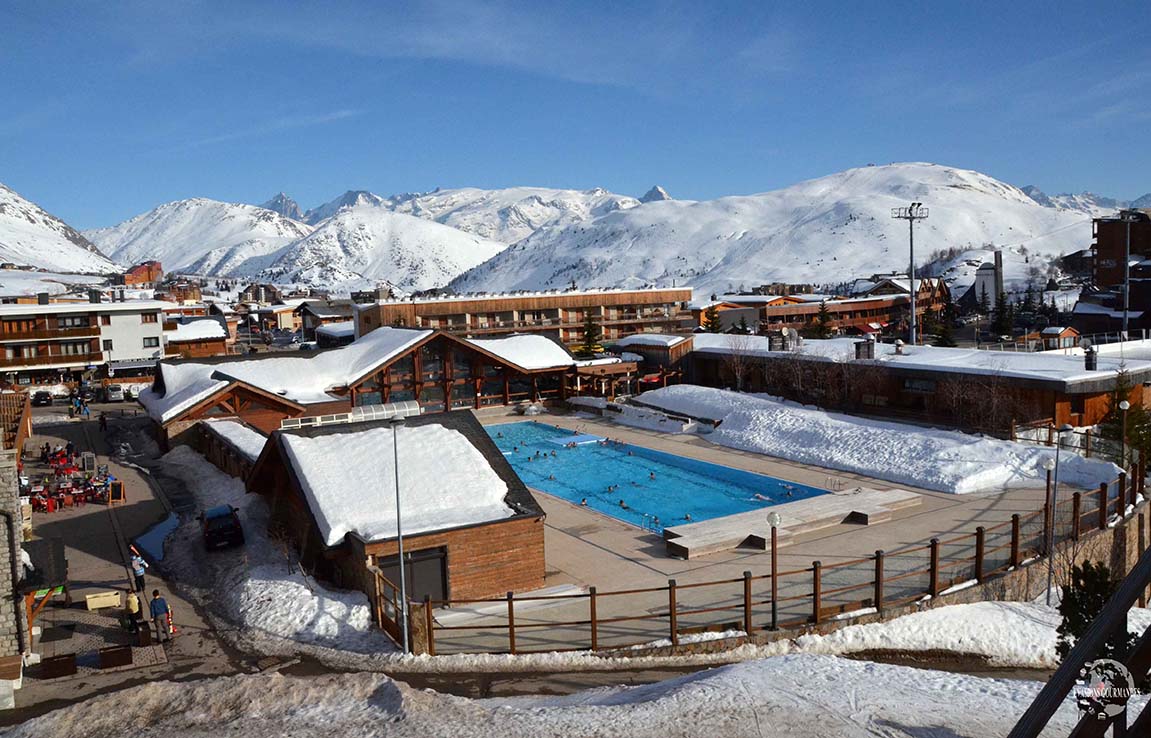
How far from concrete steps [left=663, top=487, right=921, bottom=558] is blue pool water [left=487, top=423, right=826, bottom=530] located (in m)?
2.18

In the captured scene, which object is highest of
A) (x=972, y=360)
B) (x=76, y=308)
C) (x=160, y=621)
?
(x=76, y=308)

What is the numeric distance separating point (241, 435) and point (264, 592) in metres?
→ 14.1

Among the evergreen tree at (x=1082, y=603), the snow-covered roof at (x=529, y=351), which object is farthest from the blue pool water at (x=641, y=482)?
the evergreen tree at (x=1082, y=603)

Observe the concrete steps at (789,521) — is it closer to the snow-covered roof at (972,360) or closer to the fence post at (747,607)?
the fence post at (747,607)

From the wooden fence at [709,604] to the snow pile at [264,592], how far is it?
677 mm

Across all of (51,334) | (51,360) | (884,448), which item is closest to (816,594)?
(884,448)

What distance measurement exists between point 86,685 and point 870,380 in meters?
32.2

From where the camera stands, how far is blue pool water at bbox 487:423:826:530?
27.6 meters

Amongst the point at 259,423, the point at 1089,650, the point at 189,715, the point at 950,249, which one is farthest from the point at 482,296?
the point at 950,249

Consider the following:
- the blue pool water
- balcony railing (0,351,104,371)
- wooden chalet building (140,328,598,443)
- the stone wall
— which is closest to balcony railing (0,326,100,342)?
balcony railing (0,351,104,371)

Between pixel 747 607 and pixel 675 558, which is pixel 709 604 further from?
pixel 675 558

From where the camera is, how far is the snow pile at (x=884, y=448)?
2664 cm

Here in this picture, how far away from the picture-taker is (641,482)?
31.1 m

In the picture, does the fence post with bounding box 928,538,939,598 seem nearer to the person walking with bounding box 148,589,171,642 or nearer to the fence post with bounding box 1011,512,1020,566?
the fence post with bounding box 1011,512,1020,566
